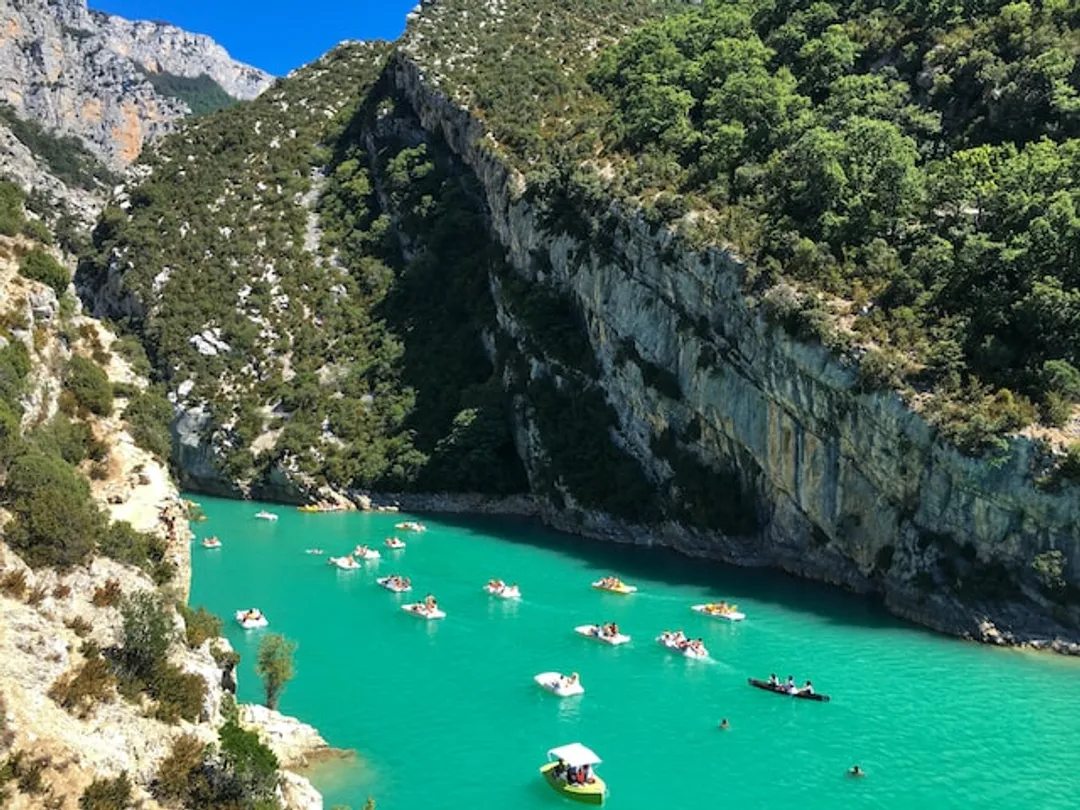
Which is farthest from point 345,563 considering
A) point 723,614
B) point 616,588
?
point 723,614

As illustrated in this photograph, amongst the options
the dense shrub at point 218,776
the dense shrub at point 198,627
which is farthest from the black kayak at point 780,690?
the dense shrub at point 218,776

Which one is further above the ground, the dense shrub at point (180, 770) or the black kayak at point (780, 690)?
the dense shrub at point (180, 770)

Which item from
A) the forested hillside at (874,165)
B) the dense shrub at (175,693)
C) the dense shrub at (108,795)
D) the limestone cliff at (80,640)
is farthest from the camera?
the forested hillside at (874,165)

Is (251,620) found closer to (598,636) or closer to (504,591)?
(504,591)

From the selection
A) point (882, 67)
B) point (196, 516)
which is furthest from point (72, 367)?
point (882, 67)

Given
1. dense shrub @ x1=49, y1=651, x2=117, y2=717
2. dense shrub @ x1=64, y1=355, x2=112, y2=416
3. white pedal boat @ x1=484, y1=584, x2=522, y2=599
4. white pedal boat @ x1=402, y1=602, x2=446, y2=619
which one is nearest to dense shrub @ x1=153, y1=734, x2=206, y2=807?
dense shrub @ x1=49, y1=651, x2=117, y2=717

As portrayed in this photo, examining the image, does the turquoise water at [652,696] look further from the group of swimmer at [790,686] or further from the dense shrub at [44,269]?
the dense shrub at [44,269]

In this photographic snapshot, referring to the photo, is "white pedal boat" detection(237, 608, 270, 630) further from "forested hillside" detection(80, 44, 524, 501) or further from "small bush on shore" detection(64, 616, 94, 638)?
"forested hillside" detection(80, 44, 524, 501)
